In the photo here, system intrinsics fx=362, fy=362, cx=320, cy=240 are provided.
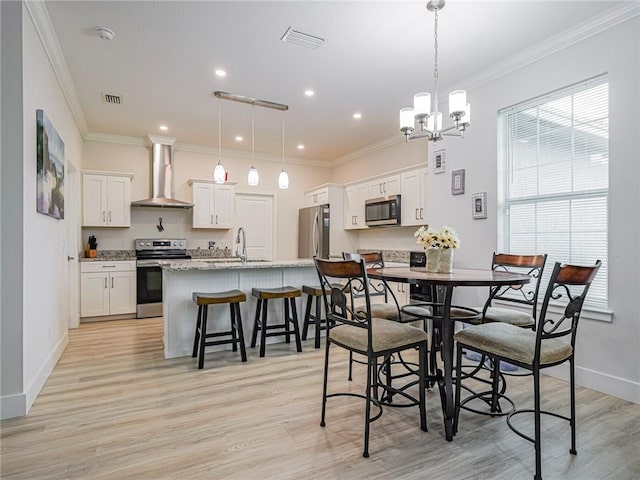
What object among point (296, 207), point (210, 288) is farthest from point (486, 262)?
point (296, 207)

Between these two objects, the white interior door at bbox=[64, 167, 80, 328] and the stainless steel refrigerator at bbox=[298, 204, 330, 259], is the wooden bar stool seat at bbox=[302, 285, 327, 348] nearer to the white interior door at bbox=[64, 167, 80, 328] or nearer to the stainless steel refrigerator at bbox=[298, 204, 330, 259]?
the stainless steel refrigerator at bbox=[298, 204, 330, 259]

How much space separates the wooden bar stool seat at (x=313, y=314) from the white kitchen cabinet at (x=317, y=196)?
8.54 feet

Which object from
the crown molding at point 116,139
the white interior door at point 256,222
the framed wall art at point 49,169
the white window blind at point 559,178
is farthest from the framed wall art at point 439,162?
the crown molding at point 116,139

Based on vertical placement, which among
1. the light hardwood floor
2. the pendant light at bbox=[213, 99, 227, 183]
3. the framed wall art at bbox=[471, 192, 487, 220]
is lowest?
the light hardwood floor

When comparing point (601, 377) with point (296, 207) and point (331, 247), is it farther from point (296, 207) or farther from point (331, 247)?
point (296, 207)

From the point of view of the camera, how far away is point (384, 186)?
5504 millimetres

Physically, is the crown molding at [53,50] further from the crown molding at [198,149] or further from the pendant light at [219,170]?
the pendant light at [219,170]

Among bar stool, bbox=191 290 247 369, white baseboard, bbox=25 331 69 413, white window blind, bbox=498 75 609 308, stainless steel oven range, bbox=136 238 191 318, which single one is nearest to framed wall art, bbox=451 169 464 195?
white window blind, bbox=498 75 609 308

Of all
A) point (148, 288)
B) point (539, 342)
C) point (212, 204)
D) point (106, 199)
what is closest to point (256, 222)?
point (212, 204)

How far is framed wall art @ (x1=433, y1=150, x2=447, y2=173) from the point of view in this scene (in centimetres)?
414

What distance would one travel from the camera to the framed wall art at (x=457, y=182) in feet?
12.8

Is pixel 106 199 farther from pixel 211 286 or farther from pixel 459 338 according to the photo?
pixel 459 338

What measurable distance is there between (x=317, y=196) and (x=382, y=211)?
5.53 ft

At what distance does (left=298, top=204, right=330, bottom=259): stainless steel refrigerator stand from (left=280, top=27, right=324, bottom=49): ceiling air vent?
3.39 m
